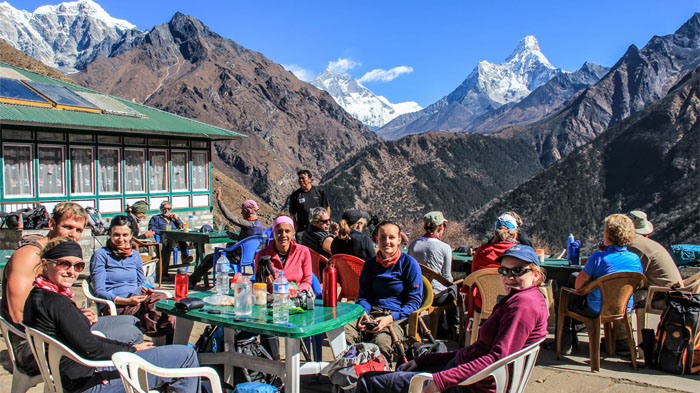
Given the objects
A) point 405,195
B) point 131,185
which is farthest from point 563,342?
point 405,195

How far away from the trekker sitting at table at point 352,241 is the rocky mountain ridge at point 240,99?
269 ft

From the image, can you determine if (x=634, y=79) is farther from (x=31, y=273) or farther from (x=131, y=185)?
(x=31, y=273)

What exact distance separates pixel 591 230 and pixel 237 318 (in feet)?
124

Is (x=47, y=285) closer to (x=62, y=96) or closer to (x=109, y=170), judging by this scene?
(x=109, y=170)

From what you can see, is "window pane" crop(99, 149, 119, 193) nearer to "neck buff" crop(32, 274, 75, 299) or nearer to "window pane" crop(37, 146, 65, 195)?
"window pane" crop(37, 146, 65, 195)

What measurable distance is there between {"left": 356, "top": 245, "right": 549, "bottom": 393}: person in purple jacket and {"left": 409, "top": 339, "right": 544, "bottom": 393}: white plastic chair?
0.04 metres

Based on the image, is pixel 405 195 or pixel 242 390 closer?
pixel 242 390

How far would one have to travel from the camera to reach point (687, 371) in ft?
14.1

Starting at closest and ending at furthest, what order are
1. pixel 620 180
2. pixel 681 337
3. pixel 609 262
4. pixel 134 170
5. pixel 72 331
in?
pixel 72 331 < pixel 681 337 < pixel 609 262 < pixel 134 170 < pixel 620 180

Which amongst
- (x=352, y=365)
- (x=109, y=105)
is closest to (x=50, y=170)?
(x=109, y=105)

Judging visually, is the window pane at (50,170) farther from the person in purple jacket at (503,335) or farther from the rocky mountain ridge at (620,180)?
the rocky mountain ridge at (620,180)

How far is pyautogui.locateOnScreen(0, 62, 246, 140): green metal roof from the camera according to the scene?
42.3 ft

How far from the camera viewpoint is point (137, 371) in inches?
105

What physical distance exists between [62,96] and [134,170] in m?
2.79
